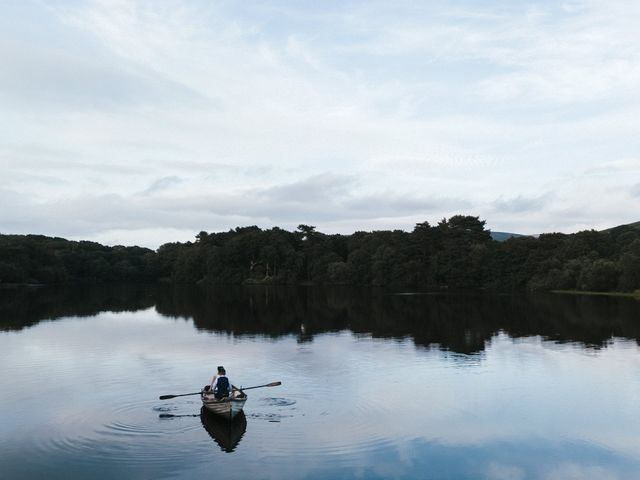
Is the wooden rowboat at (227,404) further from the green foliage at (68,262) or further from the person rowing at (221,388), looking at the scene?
the green foliage at (68,262)

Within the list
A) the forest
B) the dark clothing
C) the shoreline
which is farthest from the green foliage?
the dark clothing

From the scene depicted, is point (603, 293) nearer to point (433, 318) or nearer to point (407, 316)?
point (433, 318)

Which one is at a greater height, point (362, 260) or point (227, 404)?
point (362, 260)

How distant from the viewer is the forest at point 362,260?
381 feet

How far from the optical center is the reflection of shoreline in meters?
21.5

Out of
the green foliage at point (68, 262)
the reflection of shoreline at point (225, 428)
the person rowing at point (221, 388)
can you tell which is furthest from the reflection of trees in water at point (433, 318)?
the green foliage at point (68, 262)

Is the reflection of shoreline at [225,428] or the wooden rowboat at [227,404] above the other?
the wooden rowboat at [227,404]

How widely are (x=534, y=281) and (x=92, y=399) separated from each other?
10499 cm

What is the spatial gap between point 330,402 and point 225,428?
5808 millimetres

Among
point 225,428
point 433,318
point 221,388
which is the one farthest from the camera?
point 433,318

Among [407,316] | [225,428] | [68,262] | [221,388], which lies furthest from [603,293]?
[68,262]

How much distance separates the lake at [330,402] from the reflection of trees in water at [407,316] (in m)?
0.69

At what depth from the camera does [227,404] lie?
23375 millimetres

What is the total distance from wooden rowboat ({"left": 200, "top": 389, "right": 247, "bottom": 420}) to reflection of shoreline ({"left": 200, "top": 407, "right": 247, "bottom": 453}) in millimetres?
255
